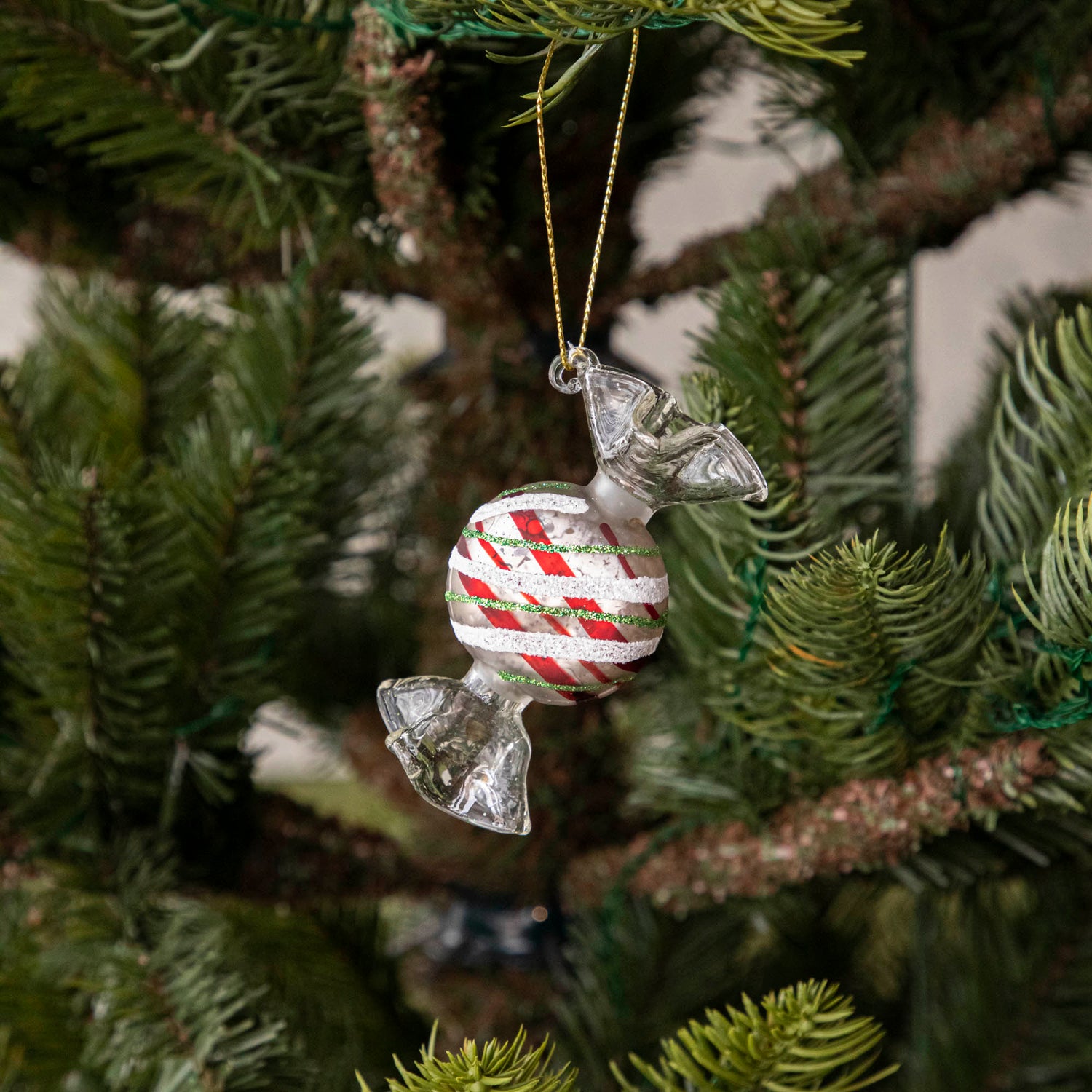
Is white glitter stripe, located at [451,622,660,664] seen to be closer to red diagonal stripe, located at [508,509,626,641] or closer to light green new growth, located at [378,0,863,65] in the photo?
red diagonal stripe, located at [508,509,626,641]

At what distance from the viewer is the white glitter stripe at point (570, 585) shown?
0.25 m

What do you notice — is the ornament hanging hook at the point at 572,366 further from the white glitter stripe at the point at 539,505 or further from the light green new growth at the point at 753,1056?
the light green new growth at the point at 753,1056

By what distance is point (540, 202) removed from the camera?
329mm

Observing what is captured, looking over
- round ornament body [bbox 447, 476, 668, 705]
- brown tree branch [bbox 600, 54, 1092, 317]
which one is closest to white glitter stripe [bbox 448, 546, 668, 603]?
round ornament body [bbox 447, 476, 668, 705]

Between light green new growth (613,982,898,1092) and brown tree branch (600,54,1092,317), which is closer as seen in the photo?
light green new growth (613,982,898,1092)

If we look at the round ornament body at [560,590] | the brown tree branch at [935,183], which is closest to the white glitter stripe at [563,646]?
the round ornament body at [560,590]

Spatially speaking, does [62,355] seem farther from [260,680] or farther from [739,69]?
[739,69]

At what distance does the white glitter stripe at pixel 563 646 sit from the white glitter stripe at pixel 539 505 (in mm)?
27

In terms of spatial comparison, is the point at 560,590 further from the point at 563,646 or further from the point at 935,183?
the point at 935,183

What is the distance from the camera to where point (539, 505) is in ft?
0.83

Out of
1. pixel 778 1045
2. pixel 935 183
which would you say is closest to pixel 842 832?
pixel 778 1045

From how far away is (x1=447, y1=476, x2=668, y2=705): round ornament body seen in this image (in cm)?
25

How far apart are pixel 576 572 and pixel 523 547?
0.04 ft

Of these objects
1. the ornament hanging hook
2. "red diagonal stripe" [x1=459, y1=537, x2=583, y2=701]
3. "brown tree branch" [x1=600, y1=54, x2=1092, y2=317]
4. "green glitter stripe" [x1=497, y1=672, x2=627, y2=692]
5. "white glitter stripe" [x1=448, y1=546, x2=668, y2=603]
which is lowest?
"green glitter stripe" [x1=497, y1=672, x2=627, y2=692]
